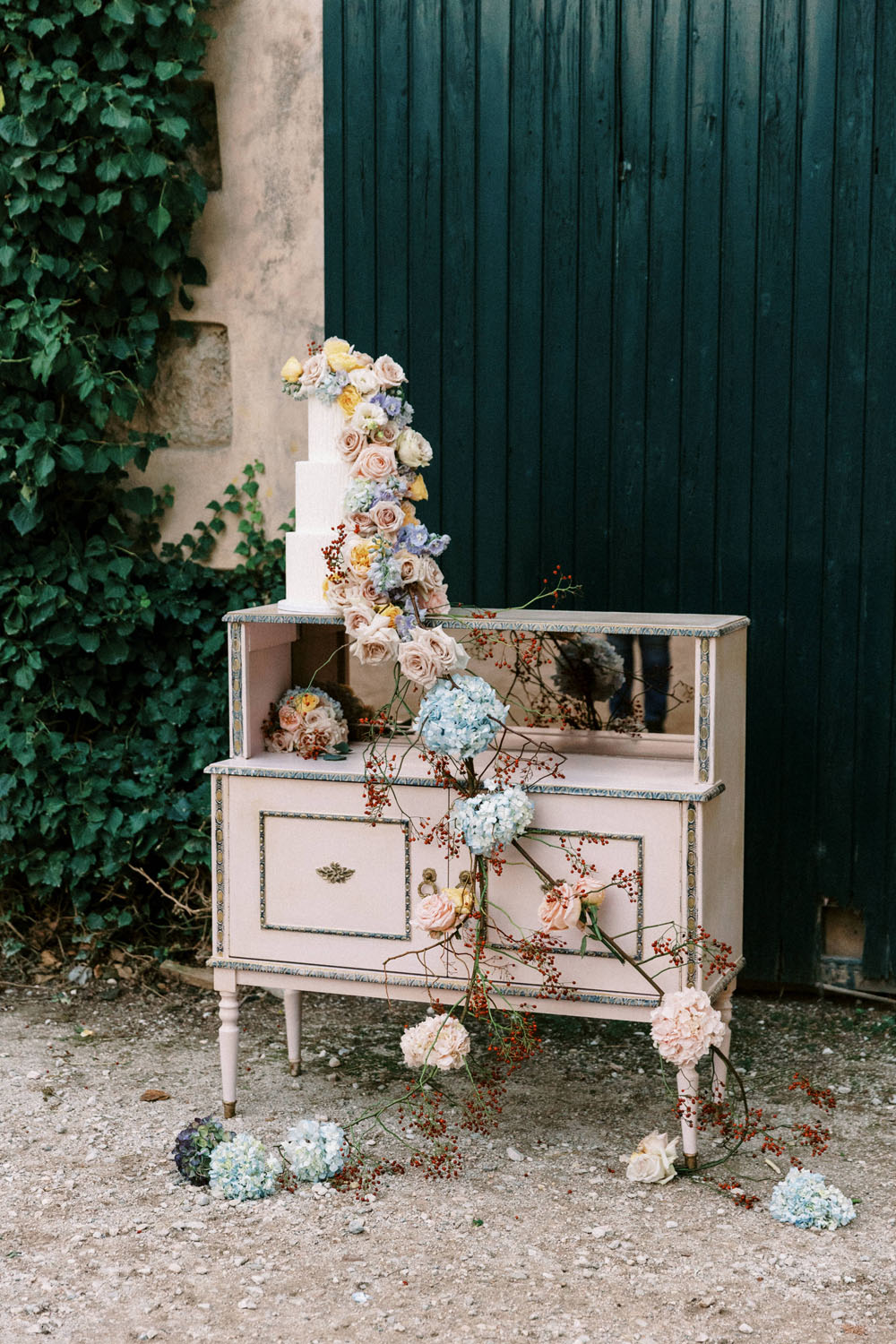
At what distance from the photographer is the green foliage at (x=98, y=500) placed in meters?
4.68

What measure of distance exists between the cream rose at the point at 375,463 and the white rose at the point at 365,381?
17 centimetres

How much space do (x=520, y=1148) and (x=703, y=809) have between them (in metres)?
1.06

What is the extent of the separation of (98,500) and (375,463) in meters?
1.74

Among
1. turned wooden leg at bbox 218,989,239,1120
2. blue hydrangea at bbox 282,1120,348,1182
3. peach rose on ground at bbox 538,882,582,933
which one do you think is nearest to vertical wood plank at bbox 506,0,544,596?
peach rose on ground at bbox 538,882,582,933

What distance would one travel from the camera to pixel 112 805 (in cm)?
504

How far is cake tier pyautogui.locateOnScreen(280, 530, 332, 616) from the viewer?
384cm

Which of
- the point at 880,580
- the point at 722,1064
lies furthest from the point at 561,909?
the point at 880,580

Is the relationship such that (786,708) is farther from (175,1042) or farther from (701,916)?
(175,1042)

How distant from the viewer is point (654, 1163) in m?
3.51

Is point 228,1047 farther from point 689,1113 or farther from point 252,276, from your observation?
point 252,276

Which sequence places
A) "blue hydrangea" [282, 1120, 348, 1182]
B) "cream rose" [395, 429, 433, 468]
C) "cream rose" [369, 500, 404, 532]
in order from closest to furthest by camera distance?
"blue hydrangea" [282, 1120, 348, 1182]
"cream rose" [369, 500, 404, 532]
"cream rose" [395, 429, 433, 468]

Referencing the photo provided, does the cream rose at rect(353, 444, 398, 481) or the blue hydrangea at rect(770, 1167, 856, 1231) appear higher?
the cream rose at rect(353, 444, 398, 481)

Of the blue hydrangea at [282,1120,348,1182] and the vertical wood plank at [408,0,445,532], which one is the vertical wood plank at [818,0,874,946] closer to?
the vertical wood plank at [408,0,445,532]

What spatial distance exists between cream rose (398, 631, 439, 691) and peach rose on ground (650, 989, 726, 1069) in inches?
38.0
